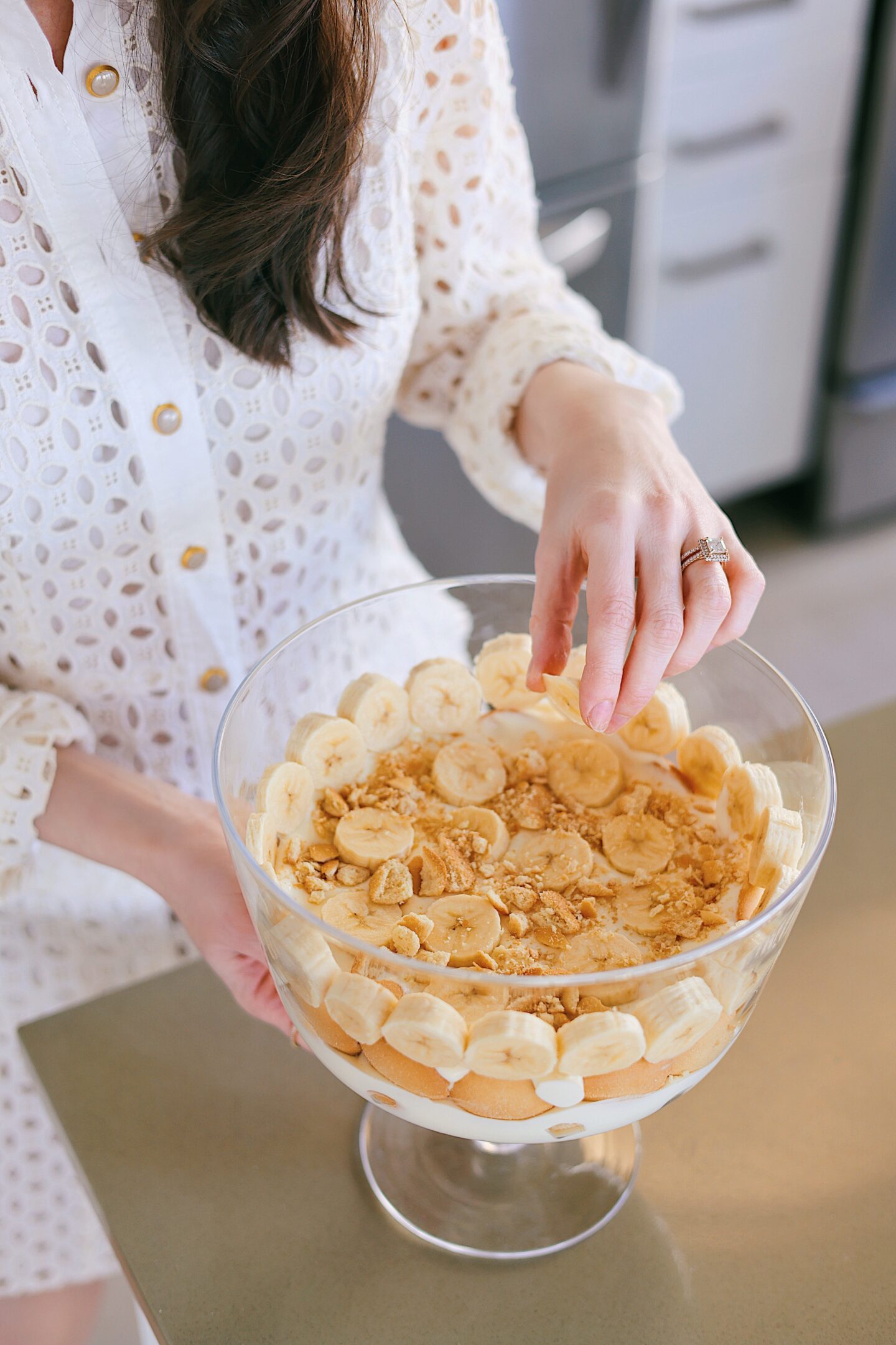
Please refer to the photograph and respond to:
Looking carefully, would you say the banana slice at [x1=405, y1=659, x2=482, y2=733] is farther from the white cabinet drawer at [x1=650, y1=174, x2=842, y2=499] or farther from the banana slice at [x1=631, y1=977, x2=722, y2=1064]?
the white cabinet drawer at [x1=650, y1=174, x2=842, y2=499]

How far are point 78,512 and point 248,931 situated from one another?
31 cm

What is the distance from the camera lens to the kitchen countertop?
1.82 ft

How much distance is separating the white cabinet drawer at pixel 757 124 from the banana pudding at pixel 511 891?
1.48 metres

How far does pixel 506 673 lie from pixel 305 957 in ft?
0.85

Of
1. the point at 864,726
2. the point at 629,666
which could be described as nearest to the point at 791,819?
the point at 629,666

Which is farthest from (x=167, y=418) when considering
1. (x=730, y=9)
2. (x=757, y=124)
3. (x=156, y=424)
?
(x=757, y=124)

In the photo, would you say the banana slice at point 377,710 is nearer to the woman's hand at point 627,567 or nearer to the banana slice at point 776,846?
the woman's hand at point 627,567

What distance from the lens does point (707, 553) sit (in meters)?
0.62

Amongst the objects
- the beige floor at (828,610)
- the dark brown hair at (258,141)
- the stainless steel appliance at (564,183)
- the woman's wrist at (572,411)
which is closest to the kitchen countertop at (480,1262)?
the woman's wrist at (572,411)

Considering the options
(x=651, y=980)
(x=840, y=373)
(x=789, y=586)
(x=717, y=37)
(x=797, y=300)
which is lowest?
(x=789, y=586)

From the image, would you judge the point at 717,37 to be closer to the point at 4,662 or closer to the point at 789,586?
the point at 789,586

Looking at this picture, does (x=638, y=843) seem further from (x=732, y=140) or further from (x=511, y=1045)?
(x=732, y=140)

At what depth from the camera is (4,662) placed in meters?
0.82

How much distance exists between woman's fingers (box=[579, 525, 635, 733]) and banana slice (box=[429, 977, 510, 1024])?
0.17 metres
